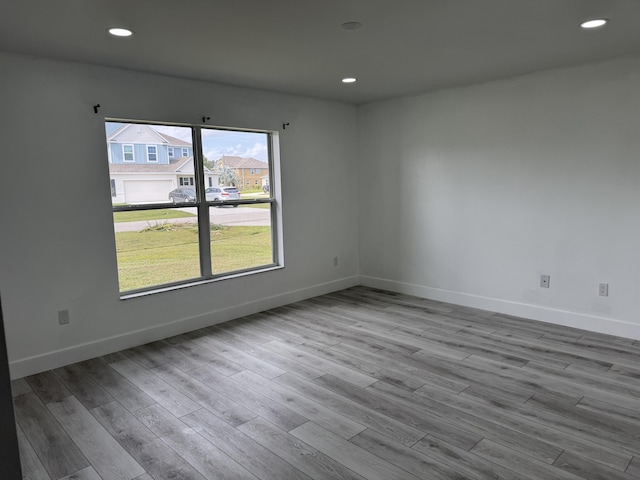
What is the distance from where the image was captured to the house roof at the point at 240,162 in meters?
4.48

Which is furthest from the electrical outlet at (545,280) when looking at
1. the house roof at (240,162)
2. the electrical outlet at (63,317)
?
the electrical outlet at (63,317)

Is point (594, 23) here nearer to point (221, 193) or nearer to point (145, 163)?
point (221, 193)

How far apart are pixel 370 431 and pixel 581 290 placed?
8.80ft

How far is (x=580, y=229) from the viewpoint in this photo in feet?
12.9

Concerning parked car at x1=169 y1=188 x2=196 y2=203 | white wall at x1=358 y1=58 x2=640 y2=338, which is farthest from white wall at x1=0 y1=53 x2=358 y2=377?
white wall at x1=358 y1=58 x2=640 y2=338

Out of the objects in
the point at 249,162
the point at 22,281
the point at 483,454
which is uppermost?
the point at 249,162

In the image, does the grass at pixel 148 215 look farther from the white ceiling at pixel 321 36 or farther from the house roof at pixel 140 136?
the white ceiling at pixel 321 36

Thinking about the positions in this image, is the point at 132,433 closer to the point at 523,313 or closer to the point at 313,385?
the point at 313,385

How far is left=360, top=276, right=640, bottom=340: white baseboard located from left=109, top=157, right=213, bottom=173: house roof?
108 inches

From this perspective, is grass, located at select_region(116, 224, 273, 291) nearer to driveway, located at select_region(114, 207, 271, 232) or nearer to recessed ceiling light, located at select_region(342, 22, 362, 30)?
driveway, located at select_region(114, 207, 271, 232)

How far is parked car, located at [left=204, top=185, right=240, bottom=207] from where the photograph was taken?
14.3 feet

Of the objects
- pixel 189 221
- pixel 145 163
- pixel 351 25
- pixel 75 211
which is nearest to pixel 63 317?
pixel 75 211

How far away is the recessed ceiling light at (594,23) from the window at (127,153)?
3.57m

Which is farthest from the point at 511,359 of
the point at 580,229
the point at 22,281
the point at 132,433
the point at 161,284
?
the point at 22,281
